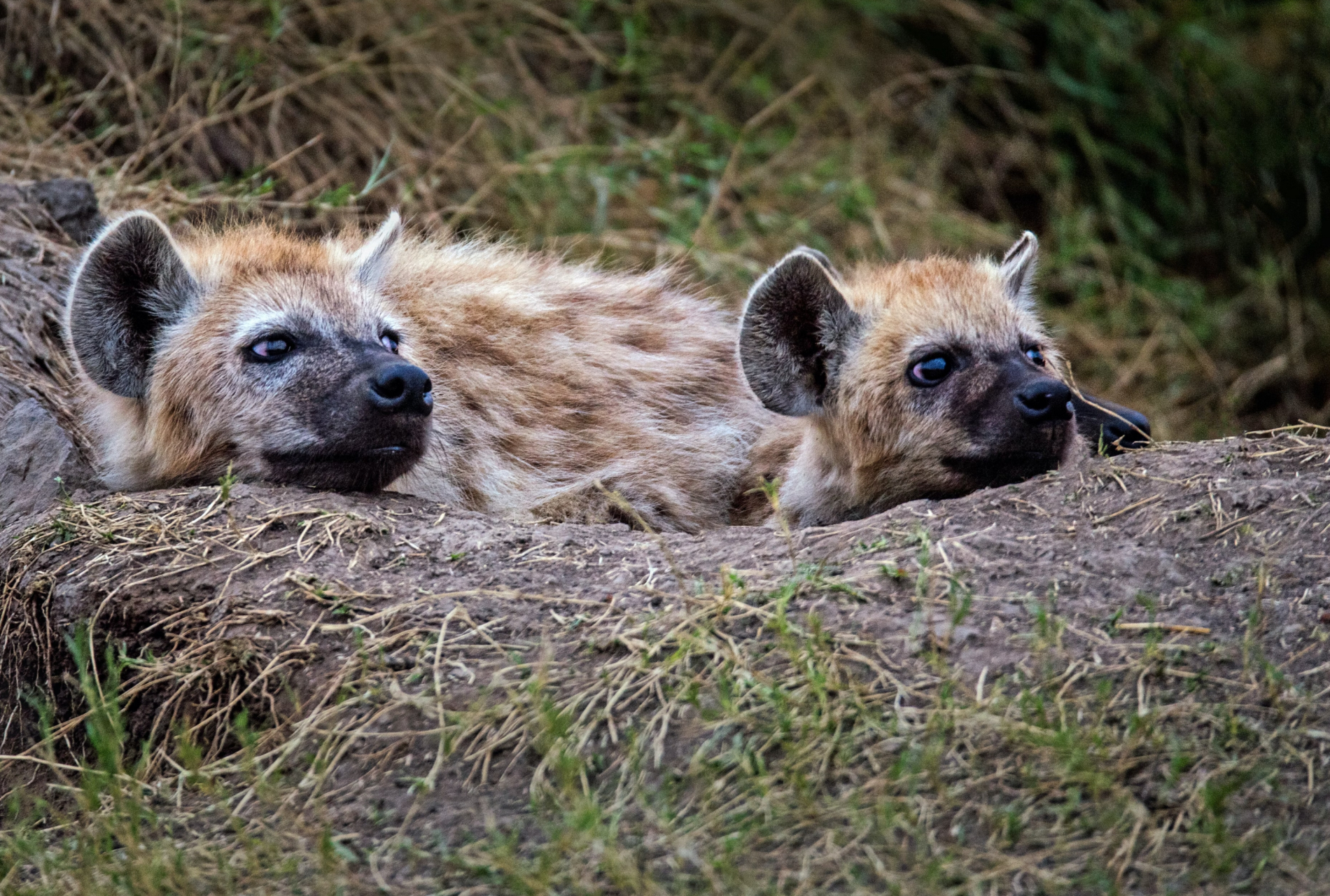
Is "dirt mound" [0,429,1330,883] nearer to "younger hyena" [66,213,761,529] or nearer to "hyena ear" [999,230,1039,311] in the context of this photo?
"younger hyena" [66,213,761,529]

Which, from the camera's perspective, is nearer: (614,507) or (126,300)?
(126,300)

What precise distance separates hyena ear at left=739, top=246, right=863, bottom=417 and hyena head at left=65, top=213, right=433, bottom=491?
0.88 m

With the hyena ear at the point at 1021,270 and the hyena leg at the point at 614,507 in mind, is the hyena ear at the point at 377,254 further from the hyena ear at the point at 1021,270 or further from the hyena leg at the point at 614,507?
the hyena ear at the point at 1021,270

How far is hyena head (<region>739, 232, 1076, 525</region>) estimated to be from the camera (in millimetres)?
3340

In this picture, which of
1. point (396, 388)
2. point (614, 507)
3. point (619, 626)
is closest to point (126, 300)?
point (396, 388)

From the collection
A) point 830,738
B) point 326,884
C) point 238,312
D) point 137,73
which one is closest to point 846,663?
point 830,738

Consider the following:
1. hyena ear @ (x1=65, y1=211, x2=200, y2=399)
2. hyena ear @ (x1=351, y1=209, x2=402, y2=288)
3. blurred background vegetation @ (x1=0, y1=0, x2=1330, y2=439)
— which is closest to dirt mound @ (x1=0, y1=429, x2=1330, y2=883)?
hyena ear @ (x1=65, y1=211, x2=200, y2=399)

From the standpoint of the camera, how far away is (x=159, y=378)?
11.5 feet

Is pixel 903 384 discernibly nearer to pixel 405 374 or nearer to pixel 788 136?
pixel 405 374

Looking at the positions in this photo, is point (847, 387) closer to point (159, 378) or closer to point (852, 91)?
point (159, 378)

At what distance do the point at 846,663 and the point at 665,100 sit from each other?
15.7 feet

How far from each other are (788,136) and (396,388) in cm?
395

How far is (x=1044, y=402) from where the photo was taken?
324 cm

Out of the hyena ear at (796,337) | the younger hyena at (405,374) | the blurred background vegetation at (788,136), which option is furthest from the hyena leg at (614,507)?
the blurred background vegetation at (788,136)
